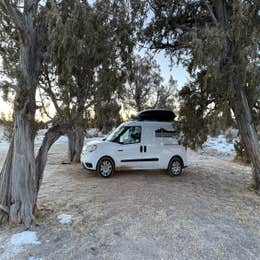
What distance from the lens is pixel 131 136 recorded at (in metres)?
9.50

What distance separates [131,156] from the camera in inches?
368

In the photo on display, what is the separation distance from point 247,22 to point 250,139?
301 cm

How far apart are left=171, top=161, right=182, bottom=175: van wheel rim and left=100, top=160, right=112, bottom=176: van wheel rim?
87.7 inches

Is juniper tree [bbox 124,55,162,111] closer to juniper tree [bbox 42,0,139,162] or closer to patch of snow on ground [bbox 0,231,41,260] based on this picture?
juniper tree [bbox 42,0,139,162]

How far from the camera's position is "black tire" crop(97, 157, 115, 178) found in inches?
360

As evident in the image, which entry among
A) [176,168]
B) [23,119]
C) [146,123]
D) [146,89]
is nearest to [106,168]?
[146,123]

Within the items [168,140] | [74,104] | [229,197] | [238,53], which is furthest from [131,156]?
[238,53]

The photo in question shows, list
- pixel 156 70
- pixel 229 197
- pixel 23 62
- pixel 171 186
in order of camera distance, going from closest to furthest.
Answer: pixel 23 62
pixel 229 197
pixel 171 186
pixel 156 70

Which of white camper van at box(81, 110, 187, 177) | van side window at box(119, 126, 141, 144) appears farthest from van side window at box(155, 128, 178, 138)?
van side window at box(119, 126, 141, 144)

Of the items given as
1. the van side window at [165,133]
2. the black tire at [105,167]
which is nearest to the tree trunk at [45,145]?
the black tire at [105,167]

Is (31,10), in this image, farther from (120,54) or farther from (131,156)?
(131,156)

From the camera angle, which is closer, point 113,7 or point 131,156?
point 113,7

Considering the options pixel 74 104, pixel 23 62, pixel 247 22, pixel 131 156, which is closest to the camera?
pixel 23 62

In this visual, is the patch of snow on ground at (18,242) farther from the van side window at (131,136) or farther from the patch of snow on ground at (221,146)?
the patch of snow on ground at (221,146)
